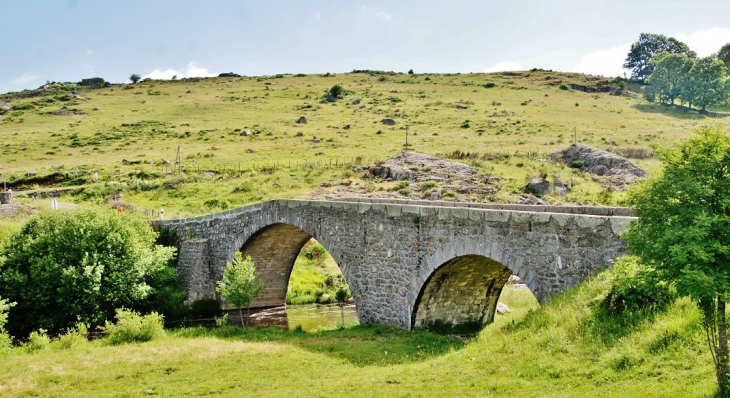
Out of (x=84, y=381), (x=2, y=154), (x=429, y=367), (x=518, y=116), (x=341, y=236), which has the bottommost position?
(x=84, y=381)

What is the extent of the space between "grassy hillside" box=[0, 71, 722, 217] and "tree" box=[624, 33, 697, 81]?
520 inches

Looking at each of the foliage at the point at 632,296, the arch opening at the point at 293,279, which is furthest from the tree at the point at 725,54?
the foliage at the point at 632,296

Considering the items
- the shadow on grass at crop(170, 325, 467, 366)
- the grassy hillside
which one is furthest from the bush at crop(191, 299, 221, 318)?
the grassy hillside

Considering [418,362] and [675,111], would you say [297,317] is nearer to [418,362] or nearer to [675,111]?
[418,362]

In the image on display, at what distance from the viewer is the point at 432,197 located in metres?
34.7

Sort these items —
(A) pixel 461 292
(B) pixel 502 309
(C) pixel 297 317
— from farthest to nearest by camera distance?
(C) pixel 297 317, (B) pixel 502 309, (A) pixel 461 292

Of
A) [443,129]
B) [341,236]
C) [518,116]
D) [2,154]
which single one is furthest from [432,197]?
[2,154]

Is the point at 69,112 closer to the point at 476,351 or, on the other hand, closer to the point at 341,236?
the point at 341,236

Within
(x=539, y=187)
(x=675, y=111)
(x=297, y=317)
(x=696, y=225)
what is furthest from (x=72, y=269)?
(x=675, y=111)

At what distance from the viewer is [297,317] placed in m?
24.4

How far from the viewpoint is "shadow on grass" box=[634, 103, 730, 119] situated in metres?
69.4

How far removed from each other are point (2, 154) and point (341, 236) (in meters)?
53.9

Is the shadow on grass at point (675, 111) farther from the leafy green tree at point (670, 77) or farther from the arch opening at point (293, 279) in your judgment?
the arch opening at point (293, 279)

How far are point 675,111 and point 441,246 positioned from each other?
74424mm
